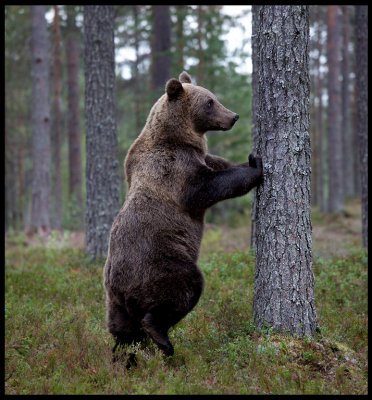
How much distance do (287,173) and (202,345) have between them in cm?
237

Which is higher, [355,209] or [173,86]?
[173,86]

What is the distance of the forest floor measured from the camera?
557 cm

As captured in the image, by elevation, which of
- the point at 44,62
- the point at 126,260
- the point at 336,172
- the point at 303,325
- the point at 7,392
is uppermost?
the point at 44,62

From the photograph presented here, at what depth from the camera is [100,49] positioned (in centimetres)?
1195

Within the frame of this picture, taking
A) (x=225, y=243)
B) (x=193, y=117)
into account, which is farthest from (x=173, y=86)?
(x=225, y=243)

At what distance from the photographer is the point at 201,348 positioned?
6520 mm

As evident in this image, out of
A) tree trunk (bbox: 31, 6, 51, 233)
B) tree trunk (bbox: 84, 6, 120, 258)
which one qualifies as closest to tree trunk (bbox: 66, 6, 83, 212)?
tree trunk (bbox: 31, 6, 51, 233)

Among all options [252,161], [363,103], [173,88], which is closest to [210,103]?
[173,88]

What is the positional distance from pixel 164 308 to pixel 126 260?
0.72 metres

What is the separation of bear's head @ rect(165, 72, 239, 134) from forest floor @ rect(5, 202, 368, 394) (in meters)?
2.69

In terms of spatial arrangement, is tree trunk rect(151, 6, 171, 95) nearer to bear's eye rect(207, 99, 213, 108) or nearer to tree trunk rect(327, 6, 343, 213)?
tree trunk rect(327, 6, 343, 213)

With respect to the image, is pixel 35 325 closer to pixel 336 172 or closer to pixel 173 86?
pixel 173 86

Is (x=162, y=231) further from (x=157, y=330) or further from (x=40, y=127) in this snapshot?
(x=40, y=127)

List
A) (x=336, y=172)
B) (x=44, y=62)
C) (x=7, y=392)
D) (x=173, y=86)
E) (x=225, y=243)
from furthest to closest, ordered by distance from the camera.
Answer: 1. (x=336, y=172)
2. (x=44, y=62)
3. (x=225, y=243)
4. (x=173, y=86)
5. (x=7, y=392)
